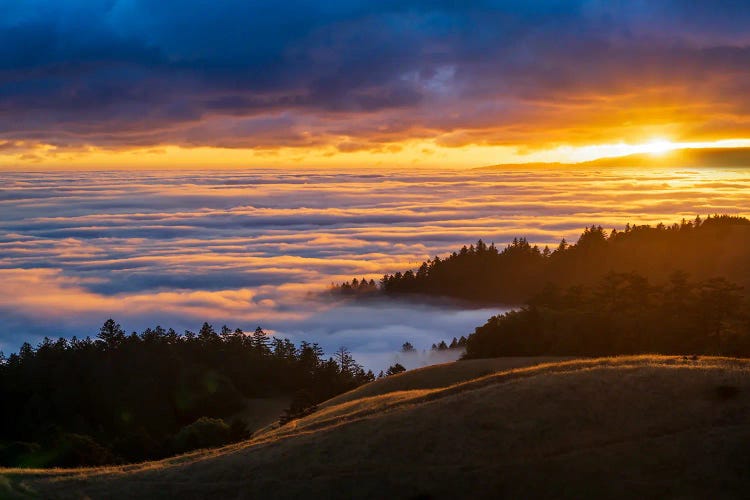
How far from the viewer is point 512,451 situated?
77.9ft

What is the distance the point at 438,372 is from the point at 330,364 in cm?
3513

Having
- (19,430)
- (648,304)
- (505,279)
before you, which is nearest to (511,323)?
(648,304)

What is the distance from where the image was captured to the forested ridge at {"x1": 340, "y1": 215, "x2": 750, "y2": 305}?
146 metres

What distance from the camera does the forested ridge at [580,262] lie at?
146 m

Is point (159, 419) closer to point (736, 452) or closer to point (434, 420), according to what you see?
point (434, 420)

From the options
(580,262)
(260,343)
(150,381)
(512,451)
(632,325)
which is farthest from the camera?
(580,262)

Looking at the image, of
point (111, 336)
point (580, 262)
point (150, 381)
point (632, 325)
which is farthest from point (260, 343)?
point (580, 262)

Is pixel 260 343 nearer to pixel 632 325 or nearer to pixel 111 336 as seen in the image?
pixel 111 336

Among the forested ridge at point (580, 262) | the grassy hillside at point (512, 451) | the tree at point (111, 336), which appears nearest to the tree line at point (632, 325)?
the grassy hillside at point (512, 451)

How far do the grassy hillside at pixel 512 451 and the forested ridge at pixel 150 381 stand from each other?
30.6m

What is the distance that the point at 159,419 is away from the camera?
73938 millimetres

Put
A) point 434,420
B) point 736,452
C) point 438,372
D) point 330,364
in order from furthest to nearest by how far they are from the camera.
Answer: point 330,364, point 438,372, point 434,420, point 736,452

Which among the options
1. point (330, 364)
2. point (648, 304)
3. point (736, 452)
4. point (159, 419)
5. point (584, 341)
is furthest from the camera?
point (330, 364)

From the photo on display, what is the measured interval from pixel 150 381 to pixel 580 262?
104 m
